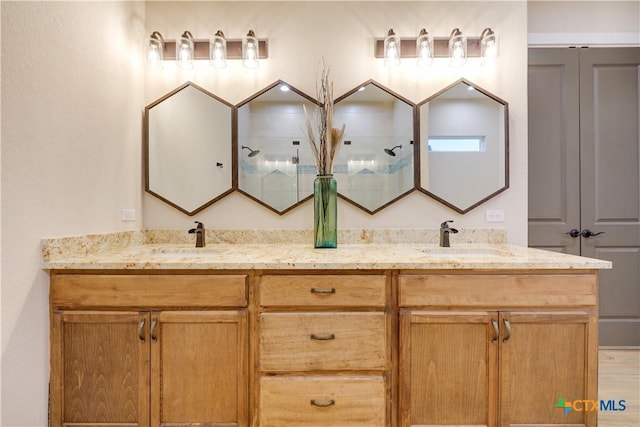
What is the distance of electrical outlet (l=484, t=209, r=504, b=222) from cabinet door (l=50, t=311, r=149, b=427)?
6.26 feet

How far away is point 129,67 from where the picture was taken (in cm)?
197

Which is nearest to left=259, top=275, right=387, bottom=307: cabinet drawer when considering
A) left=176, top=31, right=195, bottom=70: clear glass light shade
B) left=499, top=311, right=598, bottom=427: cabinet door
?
left=499, top=311, right=598, bottom=427: cabinet door

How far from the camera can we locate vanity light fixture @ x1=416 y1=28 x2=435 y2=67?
79.7 inches

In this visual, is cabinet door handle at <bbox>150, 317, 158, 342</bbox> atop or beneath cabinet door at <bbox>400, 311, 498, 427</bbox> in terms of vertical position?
atop

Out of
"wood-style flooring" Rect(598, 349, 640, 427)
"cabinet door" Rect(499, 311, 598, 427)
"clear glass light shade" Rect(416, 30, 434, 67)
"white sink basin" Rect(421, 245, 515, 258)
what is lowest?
"wood-style flooring" Rect(598, 349, 640, 427)

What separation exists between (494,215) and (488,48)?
997mm

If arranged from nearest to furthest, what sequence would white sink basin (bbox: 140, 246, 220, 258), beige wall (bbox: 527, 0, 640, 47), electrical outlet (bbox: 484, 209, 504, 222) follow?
white sink basin (bbox: 140, 246, 220, 258), electrical outlet (bbox: 484, 209, 504, 222), beige wall (bbox: 527, 0, 640, 47)

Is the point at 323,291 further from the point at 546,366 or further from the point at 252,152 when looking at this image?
the point at 252,152

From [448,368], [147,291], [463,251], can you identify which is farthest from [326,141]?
[448,368]

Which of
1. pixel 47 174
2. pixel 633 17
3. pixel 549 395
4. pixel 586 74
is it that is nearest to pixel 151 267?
pixel 47 174

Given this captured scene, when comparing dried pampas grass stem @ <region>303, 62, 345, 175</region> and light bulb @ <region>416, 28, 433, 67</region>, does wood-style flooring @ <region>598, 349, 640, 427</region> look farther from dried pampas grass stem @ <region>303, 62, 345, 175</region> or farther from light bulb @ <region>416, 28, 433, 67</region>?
light bulb @ <region>416, 28, 433, 67</region>

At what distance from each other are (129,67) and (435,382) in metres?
2.27

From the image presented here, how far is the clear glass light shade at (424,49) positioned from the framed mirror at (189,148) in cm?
119

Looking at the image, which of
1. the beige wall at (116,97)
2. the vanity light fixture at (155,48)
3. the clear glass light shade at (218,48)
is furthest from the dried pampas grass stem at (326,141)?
the vanity light fixture at (155,48)
